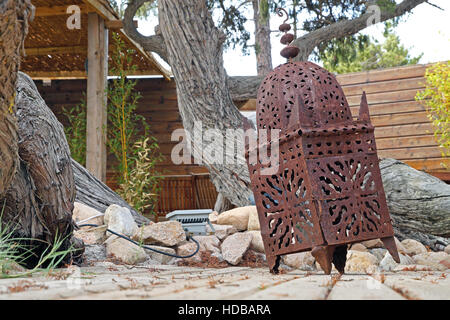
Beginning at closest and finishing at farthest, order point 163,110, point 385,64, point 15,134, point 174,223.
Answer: point 15,134, point 174,223, point 163,110, point 385,64

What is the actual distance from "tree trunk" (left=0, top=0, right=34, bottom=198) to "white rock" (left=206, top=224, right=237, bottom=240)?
232cm

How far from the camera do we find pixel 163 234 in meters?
3.38

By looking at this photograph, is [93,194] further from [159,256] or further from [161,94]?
[161,94]

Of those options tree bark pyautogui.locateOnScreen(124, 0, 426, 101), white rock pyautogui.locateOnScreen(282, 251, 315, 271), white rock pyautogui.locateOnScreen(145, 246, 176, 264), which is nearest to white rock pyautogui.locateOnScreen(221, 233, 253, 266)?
white rock pyautogui.locateOnScreen(282, 251, 315, 271)

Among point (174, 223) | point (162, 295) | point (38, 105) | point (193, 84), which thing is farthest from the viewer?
point (193, 84)

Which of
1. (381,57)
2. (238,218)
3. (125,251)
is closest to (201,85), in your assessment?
(238,218)

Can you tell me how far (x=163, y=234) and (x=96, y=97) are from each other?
3187 millimetres

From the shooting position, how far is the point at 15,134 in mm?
1710

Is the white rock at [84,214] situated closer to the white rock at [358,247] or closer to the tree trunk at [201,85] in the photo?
the tree trunk at [201,85]

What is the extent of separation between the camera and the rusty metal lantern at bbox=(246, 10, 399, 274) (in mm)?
1952

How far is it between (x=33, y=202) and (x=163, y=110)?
6870mm

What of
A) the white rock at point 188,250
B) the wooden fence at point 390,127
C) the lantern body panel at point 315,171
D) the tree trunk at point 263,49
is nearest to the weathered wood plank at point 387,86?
the wooden fence at point 390,127
